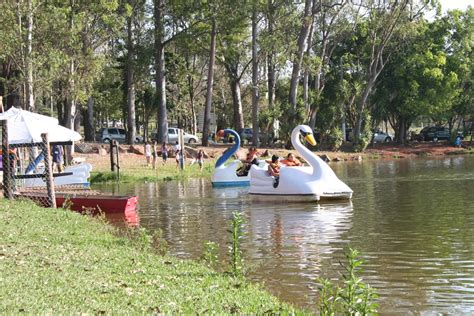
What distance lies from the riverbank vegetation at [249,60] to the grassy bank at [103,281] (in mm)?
19764

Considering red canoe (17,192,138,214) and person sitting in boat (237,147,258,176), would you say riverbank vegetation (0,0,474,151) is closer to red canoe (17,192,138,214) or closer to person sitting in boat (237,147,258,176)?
person sitting in boat (237,147,258,176)

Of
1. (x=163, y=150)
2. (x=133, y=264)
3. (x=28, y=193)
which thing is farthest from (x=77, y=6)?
(x=133, y=264)

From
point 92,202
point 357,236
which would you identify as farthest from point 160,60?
point 357,236

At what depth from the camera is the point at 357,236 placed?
14.0 meters

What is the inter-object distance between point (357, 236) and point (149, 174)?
20.0 m

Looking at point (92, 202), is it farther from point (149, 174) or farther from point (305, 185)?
point (149, 174)

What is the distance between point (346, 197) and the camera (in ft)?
68.8

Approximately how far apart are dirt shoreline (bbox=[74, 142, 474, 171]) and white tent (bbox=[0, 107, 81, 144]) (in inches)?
466

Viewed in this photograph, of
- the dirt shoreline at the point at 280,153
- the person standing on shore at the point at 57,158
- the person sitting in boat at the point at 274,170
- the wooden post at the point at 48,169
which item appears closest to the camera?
the wooden post at the point at 48,169

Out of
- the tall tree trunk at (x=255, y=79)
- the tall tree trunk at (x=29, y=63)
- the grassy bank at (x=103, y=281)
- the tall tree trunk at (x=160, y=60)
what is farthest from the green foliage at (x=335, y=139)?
the grassy bank at (x=103, y=281)

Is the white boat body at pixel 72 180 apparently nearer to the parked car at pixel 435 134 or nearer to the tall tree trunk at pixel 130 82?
the tall tree trunk at pixel 130 82

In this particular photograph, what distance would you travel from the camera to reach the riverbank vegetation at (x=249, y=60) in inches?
1272

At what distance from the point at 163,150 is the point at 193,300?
100ft

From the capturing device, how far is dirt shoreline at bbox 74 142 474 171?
1485 inches
